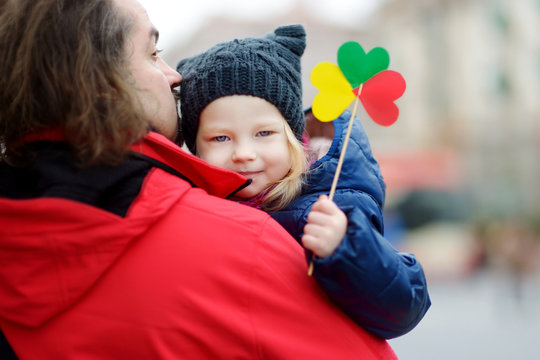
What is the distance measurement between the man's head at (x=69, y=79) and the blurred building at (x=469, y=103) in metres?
18.8

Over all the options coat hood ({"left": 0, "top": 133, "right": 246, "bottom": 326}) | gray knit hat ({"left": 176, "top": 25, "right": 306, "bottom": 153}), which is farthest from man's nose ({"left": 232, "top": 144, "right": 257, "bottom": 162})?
coat hood ({"left": 0, "top": 133, "right": 246, "bottom": 326})

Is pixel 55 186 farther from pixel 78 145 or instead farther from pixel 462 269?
pixel 462 269

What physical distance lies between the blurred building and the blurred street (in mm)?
4583

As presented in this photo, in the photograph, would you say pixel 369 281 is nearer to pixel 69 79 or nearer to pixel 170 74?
pixel 69 79

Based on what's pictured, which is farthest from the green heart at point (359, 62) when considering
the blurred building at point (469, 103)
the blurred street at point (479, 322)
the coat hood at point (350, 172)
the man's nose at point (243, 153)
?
the blurred building at point (469, 103)

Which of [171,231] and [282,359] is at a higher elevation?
[171,231]

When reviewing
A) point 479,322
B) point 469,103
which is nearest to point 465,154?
point 469,103

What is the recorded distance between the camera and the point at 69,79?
1.43m

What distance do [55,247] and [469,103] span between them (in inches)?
1000

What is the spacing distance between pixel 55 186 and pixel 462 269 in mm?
17673

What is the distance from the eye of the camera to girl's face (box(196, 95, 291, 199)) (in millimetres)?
1986

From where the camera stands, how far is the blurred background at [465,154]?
45.2ft

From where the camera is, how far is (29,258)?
134cm

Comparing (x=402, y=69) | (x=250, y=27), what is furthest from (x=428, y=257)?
(x=250, y=27)
